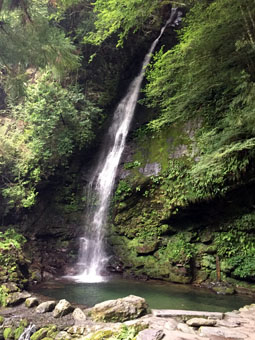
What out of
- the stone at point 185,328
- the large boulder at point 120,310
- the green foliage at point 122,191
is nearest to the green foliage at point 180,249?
the green foliage at point 122,191

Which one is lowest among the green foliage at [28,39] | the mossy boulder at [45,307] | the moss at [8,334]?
the moss at [8,334]

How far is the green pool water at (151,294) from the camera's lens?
19.8 feet

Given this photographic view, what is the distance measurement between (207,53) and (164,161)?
461 cm

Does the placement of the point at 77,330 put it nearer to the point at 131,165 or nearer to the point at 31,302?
the point at 31,302

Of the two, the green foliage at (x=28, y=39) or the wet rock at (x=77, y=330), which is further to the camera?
the green foliage at (x=28, y=39)

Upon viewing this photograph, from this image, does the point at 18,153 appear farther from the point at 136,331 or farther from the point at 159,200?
the point at 136,331

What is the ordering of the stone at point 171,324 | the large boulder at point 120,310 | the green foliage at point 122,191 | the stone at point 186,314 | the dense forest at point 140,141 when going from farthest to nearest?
1. the green foliage at point 122,191
2. the dense forest at point 140,141
3. the large boulder at point 120,310
4. the stone at point 186,314
5. the stone at point 171,324

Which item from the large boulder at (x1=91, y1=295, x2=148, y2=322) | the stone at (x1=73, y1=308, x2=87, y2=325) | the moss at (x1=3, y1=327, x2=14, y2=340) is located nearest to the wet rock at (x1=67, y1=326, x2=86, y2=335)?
the stone at (x1=73, y1=308, x2=87, y2=325)

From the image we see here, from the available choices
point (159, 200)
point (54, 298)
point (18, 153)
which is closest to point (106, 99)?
point (18, 153)

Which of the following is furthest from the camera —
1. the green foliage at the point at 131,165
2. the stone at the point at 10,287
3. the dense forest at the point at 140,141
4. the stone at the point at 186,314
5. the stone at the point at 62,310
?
the green foliage at the point at 131,165

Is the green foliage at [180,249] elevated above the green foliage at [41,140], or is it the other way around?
the green foliage at [41,140]

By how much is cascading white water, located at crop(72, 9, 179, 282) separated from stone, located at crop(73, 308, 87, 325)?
3.50m

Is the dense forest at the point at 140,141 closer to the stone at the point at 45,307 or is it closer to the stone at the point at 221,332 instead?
the stone at the point at 45,307

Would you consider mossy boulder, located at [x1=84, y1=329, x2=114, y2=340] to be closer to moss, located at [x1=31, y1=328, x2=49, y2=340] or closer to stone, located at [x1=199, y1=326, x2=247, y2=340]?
moss, located at [x1=31, y1=328, x2=49, y2=340]
